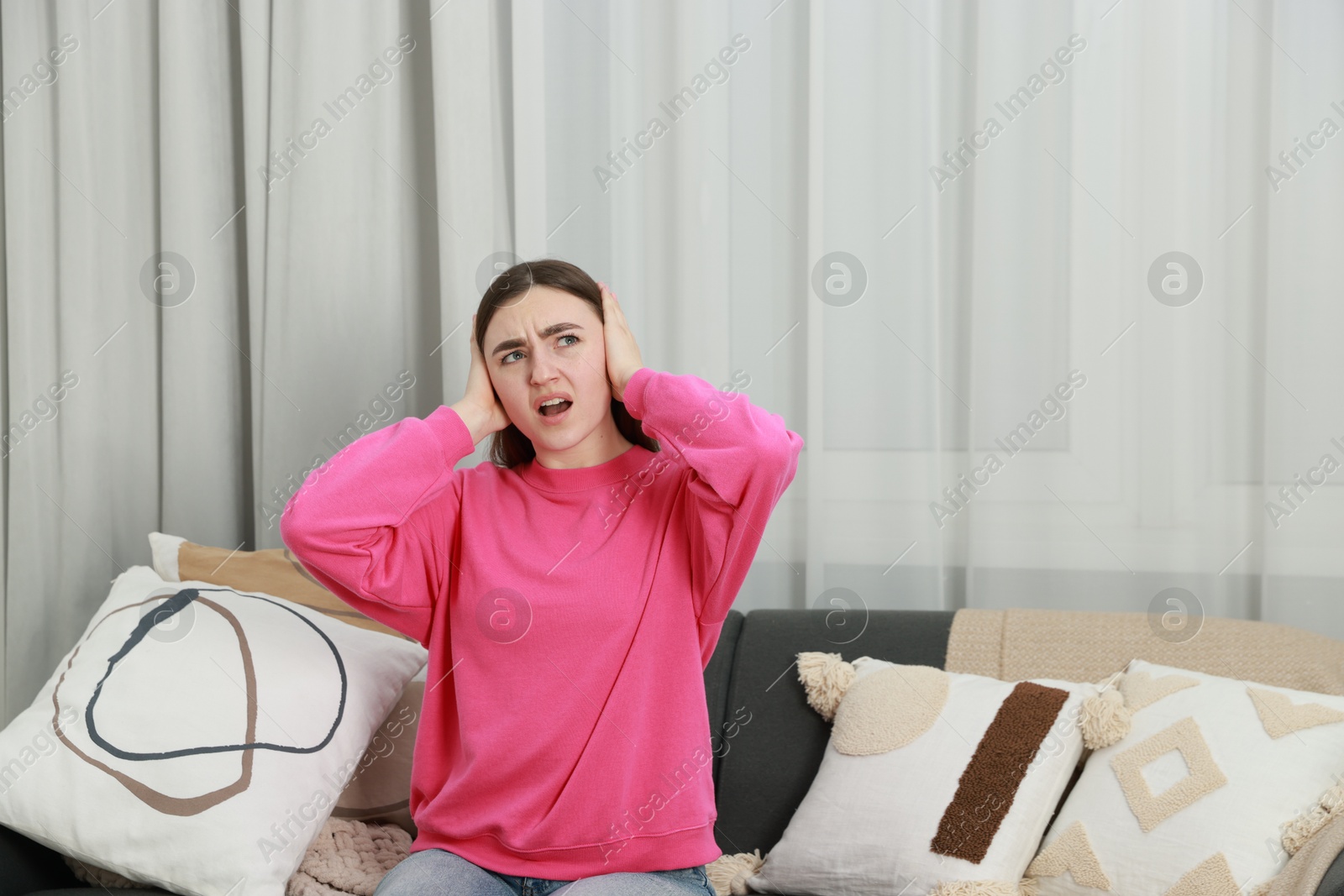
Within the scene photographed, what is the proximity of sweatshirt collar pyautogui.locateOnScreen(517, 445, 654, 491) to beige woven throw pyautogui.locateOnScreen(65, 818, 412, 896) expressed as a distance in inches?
24.6

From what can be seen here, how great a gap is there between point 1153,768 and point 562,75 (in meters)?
1.67

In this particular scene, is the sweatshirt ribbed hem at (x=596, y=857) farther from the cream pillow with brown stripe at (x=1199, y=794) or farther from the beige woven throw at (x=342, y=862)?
the cream pillow with brown stripe at (x=1199, y=794)

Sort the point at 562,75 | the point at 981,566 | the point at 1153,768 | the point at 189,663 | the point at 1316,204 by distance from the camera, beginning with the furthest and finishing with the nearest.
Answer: the point at 562,75 → the point at 981,566 → the point at 1316,204 → the point at 189,663 → the point at 1153,768

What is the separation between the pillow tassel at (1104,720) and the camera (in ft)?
4.79

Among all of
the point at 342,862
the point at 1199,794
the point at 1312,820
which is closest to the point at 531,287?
the point at 342,862

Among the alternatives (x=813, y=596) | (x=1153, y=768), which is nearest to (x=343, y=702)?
(x=813, y=596)

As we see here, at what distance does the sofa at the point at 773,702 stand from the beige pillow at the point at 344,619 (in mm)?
435

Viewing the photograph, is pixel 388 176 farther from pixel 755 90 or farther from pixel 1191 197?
pixel 1191 197

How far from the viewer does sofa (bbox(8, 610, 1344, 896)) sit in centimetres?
167

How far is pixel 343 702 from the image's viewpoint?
5.20 feet

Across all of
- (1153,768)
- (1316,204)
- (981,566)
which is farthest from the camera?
(981,566)

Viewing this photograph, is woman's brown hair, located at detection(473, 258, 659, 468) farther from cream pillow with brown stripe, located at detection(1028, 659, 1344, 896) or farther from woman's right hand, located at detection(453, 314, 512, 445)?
cream pillow with brown stripe, located at detection(1028, 659, 1344, 896)

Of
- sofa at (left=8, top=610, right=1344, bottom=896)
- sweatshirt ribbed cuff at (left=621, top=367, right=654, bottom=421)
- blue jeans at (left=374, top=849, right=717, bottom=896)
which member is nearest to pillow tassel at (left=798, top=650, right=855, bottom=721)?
sofa at (left=8, top=610, right=1344, bottom=896)

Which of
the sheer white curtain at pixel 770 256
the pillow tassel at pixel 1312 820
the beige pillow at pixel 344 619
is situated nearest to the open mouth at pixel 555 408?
the beige pillow at pixel 344 619
